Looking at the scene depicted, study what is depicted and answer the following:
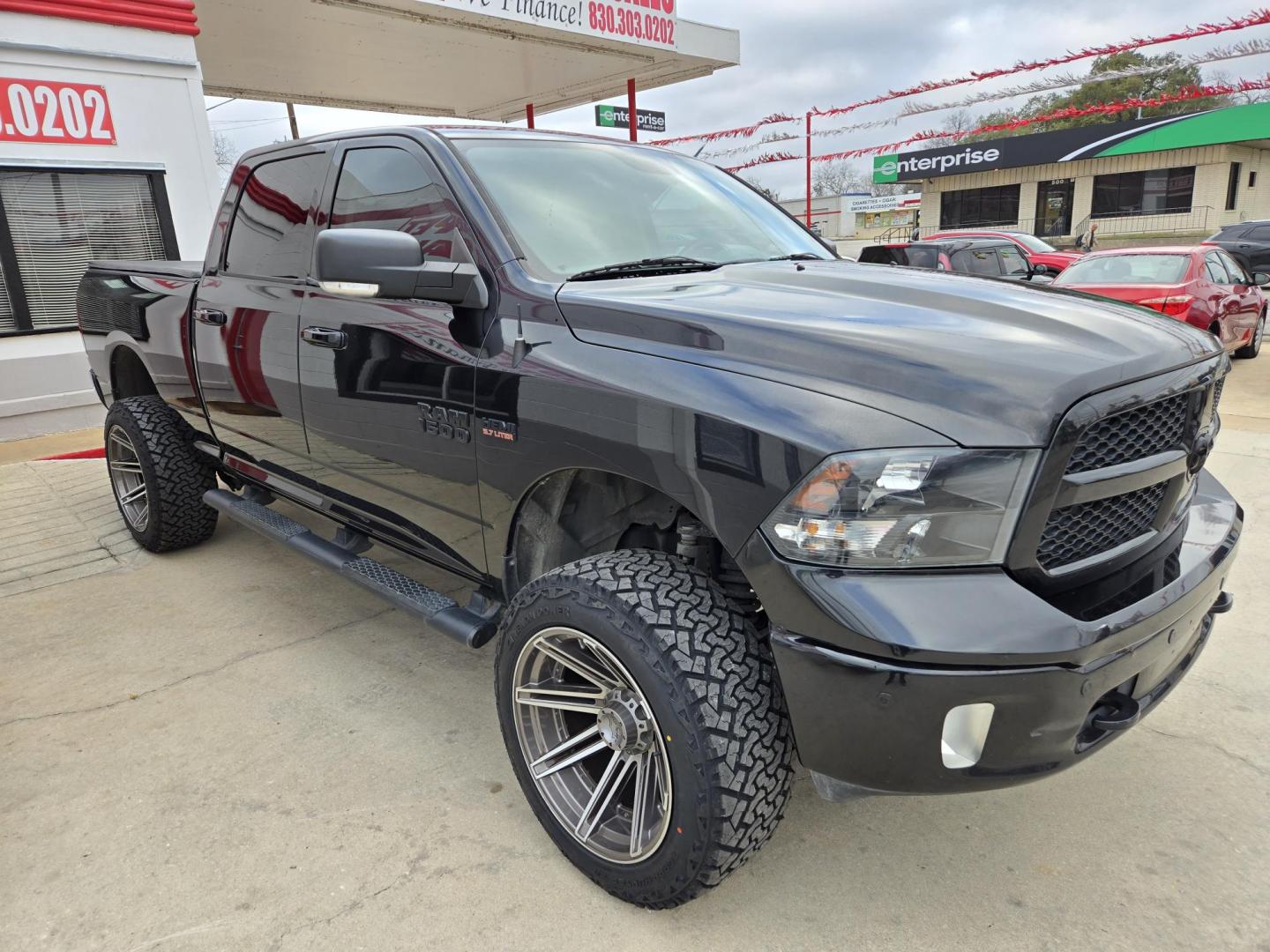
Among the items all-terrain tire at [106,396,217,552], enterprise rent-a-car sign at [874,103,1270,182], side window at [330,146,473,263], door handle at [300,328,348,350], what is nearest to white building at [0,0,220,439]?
all-terrain tire at [106,396,217,552]

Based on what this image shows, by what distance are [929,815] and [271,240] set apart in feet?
10.6

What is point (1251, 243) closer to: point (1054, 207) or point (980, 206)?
point (1054, 207)

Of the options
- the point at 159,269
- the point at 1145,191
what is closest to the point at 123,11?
the point at 159,269

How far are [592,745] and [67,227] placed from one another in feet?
25.2

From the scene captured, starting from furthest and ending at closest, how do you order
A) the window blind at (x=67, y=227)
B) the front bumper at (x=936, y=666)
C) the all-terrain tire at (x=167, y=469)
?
the window blind at (x=67, y=227) < the all-terrain tire at (x=167, y=469) < the front bumper at (x=936, y=666)

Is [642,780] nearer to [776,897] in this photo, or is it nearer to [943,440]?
[776,897]

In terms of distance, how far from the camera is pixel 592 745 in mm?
2303

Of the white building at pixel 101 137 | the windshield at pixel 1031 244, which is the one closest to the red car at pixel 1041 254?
the windshield at pixel 1031 244

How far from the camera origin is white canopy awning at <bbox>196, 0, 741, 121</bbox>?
9.64 meters

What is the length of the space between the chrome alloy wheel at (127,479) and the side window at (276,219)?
151 cm

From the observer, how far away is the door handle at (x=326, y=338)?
295cm

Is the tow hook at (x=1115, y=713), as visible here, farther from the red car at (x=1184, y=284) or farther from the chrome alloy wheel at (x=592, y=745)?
the red car at (x=1184, y=284)

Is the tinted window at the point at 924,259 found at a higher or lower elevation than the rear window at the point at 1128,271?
higher

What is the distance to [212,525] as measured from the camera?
479cm
